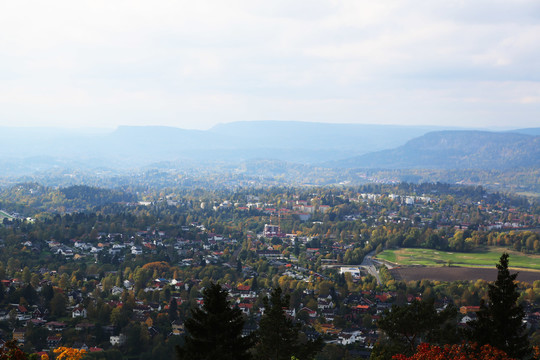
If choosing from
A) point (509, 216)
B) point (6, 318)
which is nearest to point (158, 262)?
point (6, 318)

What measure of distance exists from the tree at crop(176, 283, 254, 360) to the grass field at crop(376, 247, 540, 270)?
154 feet

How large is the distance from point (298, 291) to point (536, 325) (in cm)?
1544

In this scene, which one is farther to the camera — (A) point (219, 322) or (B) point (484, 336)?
(B) point (484, 336)

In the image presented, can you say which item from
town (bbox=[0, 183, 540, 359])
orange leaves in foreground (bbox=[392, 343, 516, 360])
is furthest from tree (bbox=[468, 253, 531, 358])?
town (bbox=[0, 183, 540, 359])

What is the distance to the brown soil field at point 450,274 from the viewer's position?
4878cm

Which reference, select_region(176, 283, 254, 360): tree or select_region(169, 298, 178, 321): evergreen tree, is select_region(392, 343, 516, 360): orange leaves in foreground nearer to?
select_region(176, 283, 254, 360): tree

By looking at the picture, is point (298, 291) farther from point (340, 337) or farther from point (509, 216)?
point (509, 216)

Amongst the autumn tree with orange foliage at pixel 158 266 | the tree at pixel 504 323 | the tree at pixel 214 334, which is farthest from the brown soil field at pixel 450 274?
the tree at pixel 214 334

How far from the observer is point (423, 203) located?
341ft

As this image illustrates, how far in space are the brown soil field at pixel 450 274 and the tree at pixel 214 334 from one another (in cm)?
3914

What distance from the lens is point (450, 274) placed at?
50719 millimetres

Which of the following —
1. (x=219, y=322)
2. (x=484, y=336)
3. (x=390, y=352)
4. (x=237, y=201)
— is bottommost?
(x=237, y=201)

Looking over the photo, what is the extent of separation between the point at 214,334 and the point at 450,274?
42774mm

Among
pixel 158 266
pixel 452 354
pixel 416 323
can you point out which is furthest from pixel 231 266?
pixel 452 354
